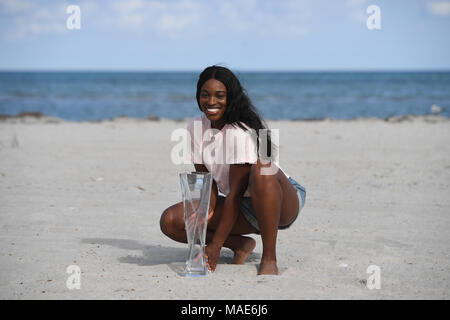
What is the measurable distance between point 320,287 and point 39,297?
1355 mm

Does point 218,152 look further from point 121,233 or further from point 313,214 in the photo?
point 313,214

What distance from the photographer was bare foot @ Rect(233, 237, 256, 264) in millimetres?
3281

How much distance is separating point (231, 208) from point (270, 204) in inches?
9.2

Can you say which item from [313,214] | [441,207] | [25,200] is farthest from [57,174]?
[441,207]

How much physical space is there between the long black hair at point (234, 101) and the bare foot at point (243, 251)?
61 centimetres

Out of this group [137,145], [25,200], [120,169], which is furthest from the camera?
[137,145]

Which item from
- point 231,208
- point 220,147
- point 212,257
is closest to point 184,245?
point 212,257

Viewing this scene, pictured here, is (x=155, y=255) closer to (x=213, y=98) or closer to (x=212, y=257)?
(x=212, y=257)

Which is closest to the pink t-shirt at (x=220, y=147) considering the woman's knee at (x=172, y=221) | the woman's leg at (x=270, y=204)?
the woman's leg at (x=270, y=204)

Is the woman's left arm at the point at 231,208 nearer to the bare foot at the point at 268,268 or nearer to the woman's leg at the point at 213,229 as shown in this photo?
the woman's leg at the point at 213,229

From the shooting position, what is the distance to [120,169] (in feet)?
21.6

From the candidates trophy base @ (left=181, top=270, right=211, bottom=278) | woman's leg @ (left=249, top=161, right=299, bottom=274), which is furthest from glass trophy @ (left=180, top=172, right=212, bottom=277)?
woman's leg @ (left=249, top=161, right=299, bottom=274)

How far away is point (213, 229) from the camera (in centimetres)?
328
